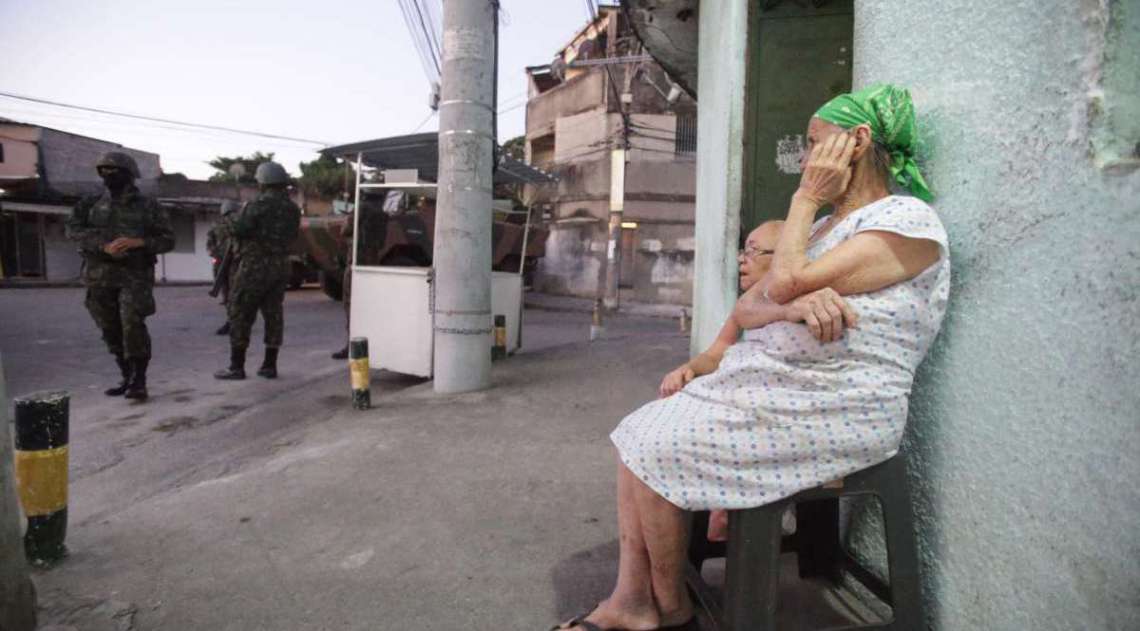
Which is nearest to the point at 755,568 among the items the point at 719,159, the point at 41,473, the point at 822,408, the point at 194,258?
the point at 822,408

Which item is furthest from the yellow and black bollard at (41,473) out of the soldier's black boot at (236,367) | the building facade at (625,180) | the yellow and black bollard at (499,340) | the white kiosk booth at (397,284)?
the building facade at (625,180)

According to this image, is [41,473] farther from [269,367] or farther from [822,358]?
[269,367]

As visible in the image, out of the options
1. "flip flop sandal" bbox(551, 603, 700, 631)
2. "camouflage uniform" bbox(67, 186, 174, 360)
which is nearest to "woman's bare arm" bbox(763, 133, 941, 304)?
"flip flop sandal" bbox(551, 603, 700, 631)

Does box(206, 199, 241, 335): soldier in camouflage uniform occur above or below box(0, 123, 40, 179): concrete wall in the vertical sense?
below

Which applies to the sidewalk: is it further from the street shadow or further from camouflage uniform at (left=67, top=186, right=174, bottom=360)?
camouflage uniform at (left=67, top=186, right=174, bottom=360)

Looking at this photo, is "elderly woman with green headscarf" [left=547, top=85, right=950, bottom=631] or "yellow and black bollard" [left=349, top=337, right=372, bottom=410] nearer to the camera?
"elderly woman with green headscarf" [left=547, top=85, right=950, bottom=631]

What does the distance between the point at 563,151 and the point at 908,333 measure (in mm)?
21634

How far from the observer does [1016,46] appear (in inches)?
55.2

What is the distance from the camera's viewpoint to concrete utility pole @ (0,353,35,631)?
69.2 inches

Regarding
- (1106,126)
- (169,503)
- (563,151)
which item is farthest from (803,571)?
(563,151)

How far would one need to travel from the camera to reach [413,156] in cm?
647

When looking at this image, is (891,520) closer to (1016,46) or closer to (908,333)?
(908,333)

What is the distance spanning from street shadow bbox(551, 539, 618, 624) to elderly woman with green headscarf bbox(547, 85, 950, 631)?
456mm

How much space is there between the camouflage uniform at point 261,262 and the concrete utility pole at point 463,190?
1.95m
